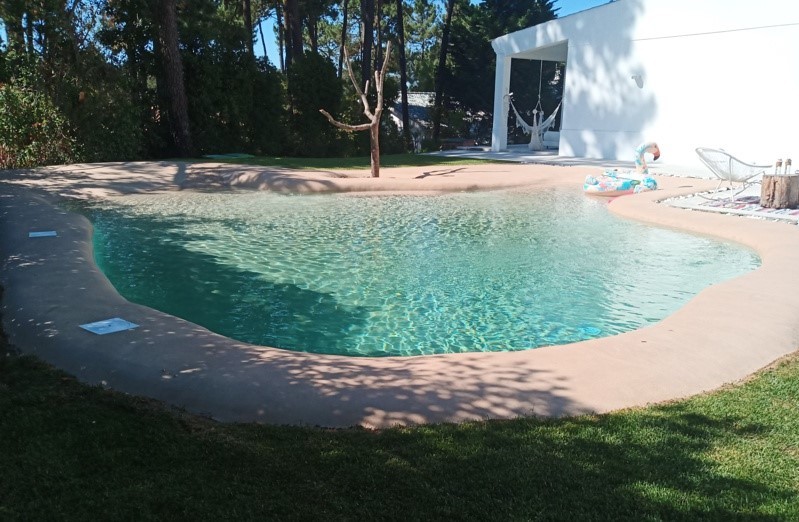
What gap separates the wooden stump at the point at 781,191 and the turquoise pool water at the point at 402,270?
7.12 ft

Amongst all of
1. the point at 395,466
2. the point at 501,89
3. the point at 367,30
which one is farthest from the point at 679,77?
the point at 395,466

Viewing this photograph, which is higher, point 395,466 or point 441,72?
point 441,72

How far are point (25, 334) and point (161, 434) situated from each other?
2.16m

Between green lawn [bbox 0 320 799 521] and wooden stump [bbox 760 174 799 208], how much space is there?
8155 millimetres

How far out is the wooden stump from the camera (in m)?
10.5

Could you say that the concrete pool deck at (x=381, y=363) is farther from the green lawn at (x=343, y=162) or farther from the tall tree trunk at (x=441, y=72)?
the tall tree trunk at (x=441, y=72)

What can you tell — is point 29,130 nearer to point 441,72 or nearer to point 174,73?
point 174,73

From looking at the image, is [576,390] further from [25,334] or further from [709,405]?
[25,334]

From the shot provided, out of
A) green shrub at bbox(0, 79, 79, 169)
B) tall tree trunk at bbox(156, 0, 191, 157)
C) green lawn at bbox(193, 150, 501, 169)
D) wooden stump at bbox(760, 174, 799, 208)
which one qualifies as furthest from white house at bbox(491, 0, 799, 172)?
green shrub at bbox(0, 79, 79, 169)

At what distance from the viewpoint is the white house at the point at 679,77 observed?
16.2 meters

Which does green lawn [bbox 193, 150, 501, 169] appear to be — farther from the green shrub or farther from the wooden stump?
the wooden stump

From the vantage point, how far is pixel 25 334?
4.70m

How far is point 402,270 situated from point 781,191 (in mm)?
6772

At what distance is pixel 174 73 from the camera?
61.4 ft
